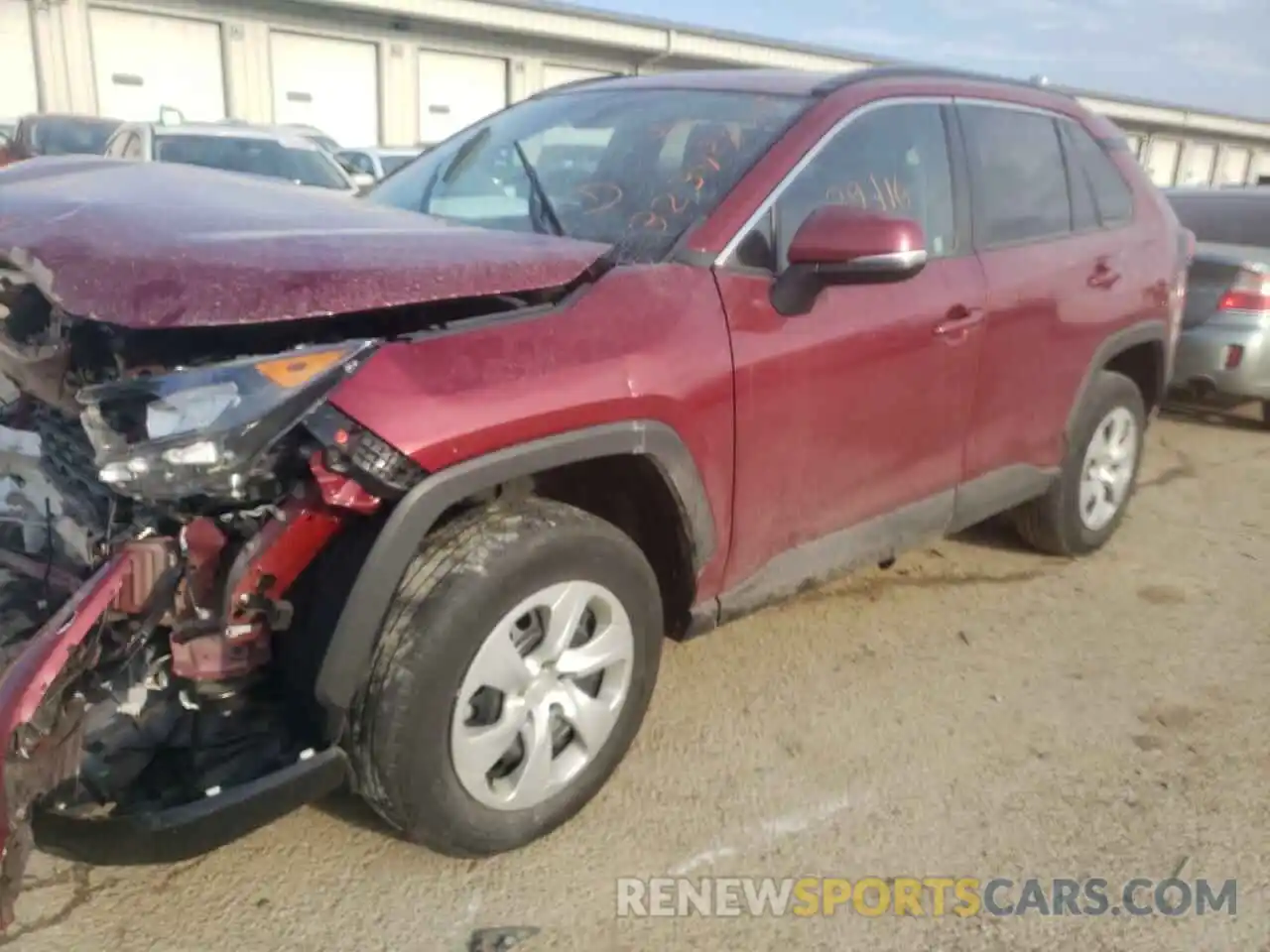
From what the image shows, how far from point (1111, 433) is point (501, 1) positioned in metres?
24.0

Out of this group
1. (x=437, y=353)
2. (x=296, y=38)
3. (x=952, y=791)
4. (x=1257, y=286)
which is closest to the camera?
(x=437, y=353)

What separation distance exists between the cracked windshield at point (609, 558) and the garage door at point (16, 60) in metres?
20.7

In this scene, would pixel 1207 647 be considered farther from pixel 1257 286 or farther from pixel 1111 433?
pixel 1257 286

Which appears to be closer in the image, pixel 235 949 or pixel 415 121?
pixel 235 949

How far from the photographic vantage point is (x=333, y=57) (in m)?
24.1

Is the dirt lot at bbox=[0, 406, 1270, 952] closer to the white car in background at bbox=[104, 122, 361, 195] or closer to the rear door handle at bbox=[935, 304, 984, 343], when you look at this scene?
the rear door handle at bbox=[935, 304, 984, 343]

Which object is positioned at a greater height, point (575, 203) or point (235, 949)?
point (575, 203)

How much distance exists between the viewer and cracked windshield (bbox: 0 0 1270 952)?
209cm

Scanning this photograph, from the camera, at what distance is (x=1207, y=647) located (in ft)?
12.7

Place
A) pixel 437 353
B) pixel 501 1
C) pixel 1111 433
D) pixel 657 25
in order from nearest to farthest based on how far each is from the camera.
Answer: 1. pixel 437 353
2. pixel 1111 433
3. pixel 501 1
4. pixel 657 25

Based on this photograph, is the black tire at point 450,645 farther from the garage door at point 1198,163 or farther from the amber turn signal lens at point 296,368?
the garage door at point 1198,163

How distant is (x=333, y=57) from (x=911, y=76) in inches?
921

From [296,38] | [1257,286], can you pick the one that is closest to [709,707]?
[1257,286]

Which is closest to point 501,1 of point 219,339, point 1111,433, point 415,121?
point 415,121
